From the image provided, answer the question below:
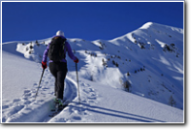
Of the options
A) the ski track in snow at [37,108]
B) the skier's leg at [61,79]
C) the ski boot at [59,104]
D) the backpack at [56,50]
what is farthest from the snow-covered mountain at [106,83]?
the backpack at [56,50]

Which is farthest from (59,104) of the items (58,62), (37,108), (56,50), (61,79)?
(56,50)

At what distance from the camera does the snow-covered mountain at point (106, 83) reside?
3.02 metres

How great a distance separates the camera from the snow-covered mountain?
3016 millimetres

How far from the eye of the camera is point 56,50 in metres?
3.39

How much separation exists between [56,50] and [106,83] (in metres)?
14.5

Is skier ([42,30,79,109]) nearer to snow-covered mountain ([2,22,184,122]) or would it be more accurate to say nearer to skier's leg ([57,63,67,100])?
skier's leg ([57,63,67,100])

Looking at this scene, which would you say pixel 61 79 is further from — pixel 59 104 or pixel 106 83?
pixel 106 83

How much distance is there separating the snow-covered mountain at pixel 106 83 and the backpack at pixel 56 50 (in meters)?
1.26

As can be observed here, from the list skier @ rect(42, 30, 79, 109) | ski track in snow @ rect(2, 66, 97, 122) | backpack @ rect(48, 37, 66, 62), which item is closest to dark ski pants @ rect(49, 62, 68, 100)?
skier @ rect(42, 30, 79, 109)

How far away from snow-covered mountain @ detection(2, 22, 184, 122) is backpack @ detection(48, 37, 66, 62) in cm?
126

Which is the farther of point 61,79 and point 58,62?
point 58,62

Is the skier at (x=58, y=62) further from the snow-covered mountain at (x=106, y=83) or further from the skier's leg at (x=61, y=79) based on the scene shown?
the snow-covered mountain at (x=106, y=83)
